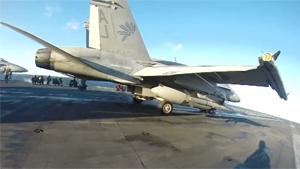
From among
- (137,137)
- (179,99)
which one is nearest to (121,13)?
(179,99)

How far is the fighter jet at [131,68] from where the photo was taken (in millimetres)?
14031

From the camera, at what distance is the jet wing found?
504 inches

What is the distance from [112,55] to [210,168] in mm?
9314

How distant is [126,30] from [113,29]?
750 mm

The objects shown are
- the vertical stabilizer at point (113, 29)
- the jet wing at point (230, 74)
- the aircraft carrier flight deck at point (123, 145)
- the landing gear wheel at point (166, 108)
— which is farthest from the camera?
the landing gear wheel at point (166, 108)

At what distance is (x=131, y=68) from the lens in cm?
1560

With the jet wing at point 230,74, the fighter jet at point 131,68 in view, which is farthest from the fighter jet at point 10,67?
the jet wing at point 230,74

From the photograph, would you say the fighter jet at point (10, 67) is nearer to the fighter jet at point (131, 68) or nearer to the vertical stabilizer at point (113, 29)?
the fighter jet at point (131, 68)

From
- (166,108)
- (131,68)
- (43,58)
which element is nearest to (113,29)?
(131,68)

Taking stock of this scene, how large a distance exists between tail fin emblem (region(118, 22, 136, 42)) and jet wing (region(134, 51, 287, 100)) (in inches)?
82.6

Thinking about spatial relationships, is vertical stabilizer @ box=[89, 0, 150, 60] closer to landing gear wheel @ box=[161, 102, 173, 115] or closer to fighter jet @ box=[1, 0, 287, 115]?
fighter jet @ box=[1, 0, 287, 115]

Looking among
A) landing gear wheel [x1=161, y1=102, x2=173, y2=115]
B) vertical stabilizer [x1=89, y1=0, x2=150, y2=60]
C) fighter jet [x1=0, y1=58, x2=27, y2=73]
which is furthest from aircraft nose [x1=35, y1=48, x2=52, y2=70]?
fighter jet [x1=0, y1=58, x2=27, y2=73]

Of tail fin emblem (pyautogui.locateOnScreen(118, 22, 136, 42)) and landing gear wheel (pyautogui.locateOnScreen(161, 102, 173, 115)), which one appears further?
landing gear wheel (pyautogui.locateOnScreen(161, 102, 173, 115))

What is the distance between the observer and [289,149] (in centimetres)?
1109
